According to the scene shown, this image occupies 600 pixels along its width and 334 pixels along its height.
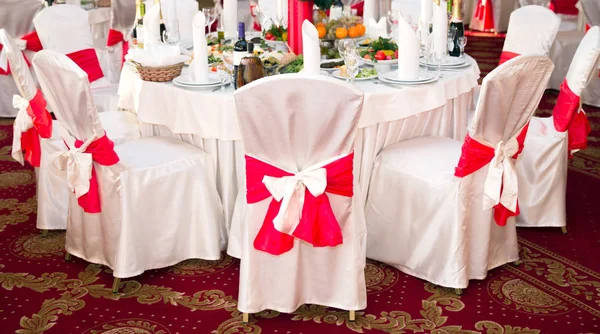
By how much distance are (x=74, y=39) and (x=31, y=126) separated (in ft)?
3.32

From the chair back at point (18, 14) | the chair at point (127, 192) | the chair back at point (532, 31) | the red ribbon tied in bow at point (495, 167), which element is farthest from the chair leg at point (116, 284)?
the chair back at point (18, 14)

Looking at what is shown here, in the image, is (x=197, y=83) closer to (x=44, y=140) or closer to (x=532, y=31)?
(x=44, y=140)

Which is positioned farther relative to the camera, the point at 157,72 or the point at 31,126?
the point at 31,126

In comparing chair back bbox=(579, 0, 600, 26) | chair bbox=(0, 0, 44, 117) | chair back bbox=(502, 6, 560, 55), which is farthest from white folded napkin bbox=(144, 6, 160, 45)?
chair back bbox=(579, 0, 600, 26)

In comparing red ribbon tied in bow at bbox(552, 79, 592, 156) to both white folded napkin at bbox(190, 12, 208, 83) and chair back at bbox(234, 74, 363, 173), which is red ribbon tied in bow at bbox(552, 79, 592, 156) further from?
white folded napkin at bbox(190, 12, 208, 83)

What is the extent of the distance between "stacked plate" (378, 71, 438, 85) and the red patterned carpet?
851 millimetres

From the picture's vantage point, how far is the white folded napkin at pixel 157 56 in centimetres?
338

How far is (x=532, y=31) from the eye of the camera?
4.30 metres

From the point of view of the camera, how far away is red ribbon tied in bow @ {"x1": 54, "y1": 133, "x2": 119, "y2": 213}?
3125 mm

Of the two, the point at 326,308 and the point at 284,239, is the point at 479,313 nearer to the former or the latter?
the point at 326,308

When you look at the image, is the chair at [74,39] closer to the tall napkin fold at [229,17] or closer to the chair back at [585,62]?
the tall napkin fold at [229,17]

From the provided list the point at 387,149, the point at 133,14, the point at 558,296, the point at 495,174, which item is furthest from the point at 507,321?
the point at 133,14

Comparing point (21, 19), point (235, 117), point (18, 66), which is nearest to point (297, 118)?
point (235, 117)

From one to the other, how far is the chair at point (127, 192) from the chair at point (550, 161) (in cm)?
158
